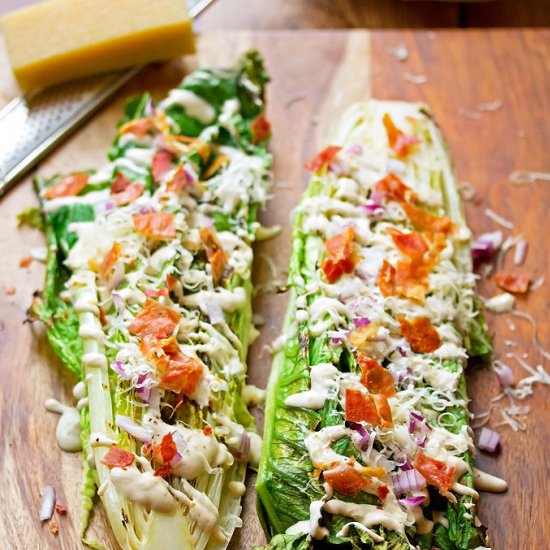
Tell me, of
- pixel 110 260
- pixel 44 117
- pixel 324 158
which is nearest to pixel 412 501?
pixel 110 260

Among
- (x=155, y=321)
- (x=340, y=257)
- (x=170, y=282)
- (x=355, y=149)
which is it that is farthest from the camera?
(x=355, y=149)

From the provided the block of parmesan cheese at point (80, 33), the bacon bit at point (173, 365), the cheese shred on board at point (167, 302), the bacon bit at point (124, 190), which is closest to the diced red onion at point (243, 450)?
the cheese shred on board at point (167, 302)

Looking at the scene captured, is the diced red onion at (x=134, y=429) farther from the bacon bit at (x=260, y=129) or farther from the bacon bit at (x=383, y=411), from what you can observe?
the bacon bit at (x=260, y=129)

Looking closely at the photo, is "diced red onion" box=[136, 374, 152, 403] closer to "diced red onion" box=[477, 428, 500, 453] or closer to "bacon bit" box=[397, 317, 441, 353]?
"bacon bit" box=[397, 317, 441, 353]

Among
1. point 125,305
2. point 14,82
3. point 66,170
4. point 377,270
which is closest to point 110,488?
point 125,305

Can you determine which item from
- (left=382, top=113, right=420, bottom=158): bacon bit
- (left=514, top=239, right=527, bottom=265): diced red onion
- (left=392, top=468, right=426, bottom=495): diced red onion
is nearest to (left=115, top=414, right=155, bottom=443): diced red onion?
(left=392, top=468, right=426, bottom=495): diced red onion

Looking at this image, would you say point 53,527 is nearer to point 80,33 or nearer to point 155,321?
point 155,321
